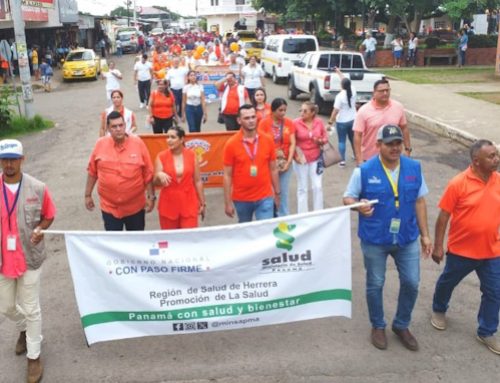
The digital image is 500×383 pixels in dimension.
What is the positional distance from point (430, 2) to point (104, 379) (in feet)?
95.2

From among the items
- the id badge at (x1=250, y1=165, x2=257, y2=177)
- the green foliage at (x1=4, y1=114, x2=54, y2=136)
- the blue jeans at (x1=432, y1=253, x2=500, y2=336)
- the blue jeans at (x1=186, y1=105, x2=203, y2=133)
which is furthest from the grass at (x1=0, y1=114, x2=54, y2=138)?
the blue jeans at (x1=432, y1=253, x2=500, y2=336)

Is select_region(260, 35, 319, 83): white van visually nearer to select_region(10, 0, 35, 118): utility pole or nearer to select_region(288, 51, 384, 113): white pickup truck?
select_region(288, 51, 384, 113): white pickup truck

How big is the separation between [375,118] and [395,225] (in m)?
2.87

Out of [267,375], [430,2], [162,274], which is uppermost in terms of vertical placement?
[430,2]

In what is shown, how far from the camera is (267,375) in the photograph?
4.43 metres

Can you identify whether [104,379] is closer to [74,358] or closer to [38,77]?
[74,358]

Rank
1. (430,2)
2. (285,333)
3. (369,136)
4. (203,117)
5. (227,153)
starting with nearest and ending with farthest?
(285,333) → (227,153) → (369,136) → (203,117) → (430,2)

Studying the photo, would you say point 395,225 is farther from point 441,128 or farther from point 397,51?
point 397,51

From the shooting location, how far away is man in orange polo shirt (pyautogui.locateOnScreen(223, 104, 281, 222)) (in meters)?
5.73

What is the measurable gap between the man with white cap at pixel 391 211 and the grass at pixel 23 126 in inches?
524

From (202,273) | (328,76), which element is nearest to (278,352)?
(202,273)

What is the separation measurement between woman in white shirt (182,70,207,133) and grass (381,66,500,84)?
45.8ft

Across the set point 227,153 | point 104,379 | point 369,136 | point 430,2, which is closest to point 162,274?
point 104,379

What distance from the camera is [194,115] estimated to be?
11.7 meters
